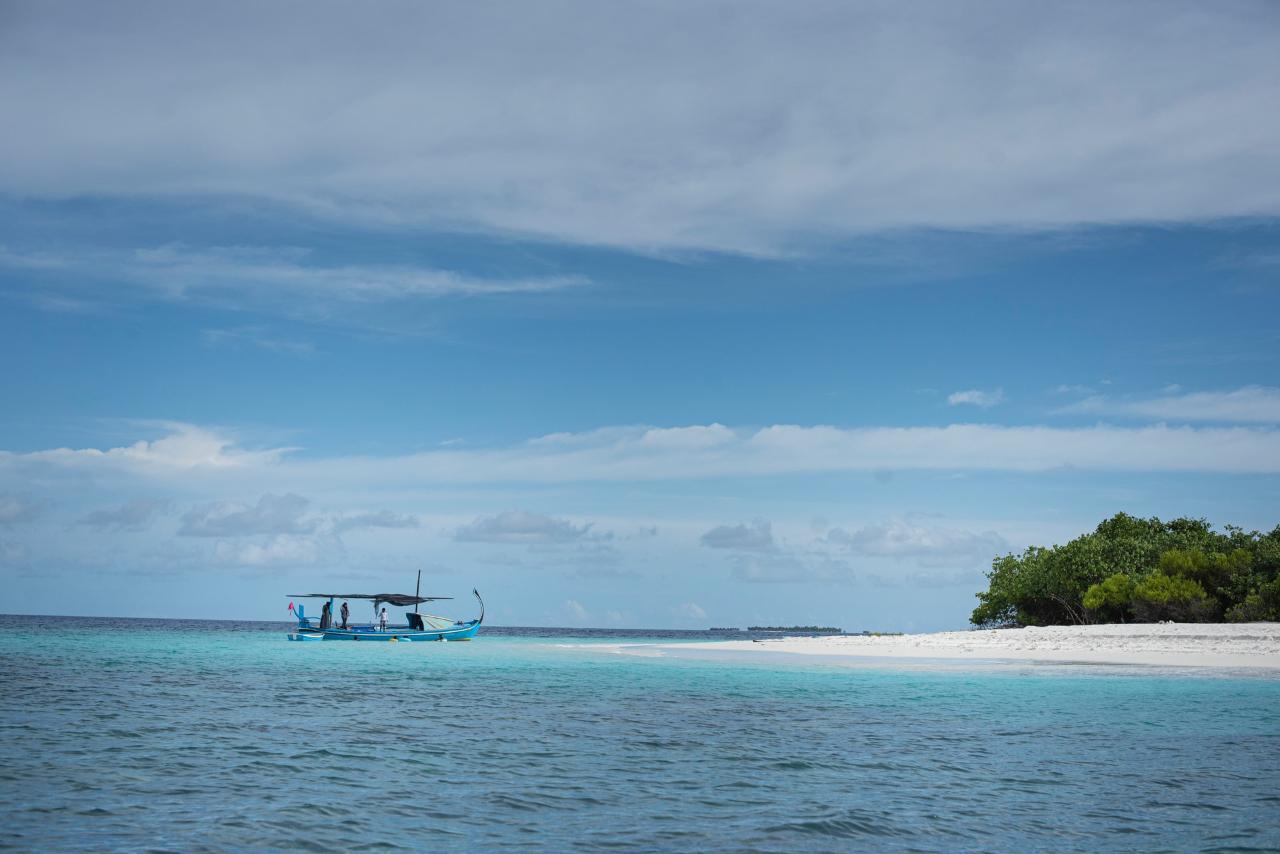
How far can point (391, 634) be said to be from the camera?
6994 centimetres

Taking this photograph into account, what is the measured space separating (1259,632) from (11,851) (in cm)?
5146

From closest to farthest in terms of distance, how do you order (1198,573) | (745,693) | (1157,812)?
(1157,812) < (745,693) < (1198,573)

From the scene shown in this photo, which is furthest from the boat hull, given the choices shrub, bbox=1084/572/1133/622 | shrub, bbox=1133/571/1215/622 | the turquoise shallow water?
shrub, bbox=1133/571/1215/622

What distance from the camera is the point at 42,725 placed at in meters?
21.1

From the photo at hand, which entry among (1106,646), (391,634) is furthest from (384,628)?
(1106,646)

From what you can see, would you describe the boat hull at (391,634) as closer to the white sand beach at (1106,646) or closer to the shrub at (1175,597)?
the white sand beach at (1106,646)

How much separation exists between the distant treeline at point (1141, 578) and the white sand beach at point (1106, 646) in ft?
20.9

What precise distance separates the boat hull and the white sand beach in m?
25.7

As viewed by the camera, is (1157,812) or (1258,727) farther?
(1258,727)

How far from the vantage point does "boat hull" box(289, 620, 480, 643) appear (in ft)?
228

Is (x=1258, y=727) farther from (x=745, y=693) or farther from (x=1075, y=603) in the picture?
(x=1075, y=603)

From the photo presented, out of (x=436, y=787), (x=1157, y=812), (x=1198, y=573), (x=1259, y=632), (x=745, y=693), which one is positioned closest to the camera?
(x=1157, y=812)

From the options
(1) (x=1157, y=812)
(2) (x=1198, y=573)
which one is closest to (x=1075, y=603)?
(2) (x=1198, y=573)

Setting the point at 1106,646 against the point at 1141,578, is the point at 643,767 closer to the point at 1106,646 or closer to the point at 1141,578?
the point at 1106,646
